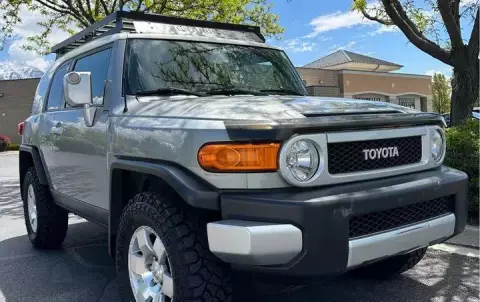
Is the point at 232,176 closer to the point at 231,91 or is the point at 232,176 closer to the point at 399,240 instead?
the point at 399,240

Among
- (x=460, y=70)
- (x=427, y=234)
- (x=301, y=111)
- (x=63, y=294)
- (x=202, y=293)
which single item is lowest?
(x=63, y=294)

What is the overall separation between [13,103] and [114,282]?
3524cm

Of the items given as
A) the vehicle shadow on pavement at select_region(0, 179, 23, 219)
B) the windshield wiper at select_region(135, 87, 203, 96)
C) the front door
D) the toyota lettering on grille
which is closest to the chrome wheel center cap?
the front door

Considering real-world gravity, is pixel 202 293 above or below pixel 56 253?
above

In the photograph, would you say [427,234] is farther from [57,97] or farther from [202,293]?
[57,97]

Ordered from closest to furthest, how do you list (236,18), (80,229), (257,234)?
(257,234)
(80,229)
(236,18)

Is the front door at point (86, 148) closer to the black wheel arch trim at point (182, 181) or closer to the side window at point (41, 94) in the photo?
the black wheel arch trim at point (182, 181)

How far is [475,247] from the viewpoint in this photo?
455 cm

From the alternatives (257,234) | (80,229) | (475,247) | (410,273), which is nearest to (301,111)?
(257,234)

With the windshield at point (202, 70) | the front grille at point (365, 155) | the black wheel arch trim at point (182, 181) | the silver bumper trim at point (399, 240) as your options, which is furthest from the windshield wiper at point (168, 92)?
the silver bumper trim at point (399, 240)

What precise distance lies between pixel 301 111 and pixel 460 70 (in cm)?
570

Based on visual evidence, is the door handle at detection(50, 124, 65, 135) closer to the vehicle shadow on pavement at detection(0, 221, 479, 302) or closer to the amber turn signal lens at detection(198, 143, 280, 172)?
the vehicle shadow on pavement at detection(0, 221, 479, 302)

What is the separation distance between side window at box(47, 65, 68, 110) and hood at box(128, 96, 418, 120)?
1711 millimetres

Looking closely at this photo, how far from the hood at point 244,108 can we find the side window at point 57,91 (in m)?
1.71
